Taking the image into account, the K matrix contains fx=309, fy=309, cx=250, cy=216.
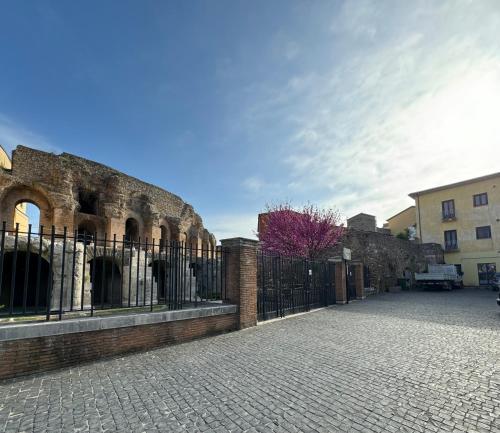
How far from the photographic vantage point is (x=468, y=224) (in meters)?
27.7

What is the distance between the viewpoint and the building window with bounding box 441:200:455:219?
1130 inches

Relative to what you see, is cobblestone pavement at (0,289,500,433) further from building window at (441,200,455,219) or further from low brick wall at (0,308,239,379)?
building window at (441,200,455,219)

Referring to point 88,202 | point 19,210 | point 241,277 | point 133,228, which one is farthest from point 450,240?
point 19,210

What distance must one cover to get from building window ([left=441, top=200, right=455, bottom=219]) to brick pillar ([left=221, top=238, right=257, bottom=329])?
27.6m

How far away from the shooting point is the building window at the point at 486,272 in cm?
2573

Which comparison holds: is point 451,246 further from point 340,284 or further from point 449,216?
point 340,284

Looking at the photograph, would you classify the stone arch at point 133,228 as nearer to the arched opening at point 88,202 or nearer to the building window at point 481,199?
the arched opening at point 88,202

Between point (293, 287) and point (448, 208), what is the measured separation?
82.5 feet

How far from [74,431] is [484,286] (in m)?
31.1

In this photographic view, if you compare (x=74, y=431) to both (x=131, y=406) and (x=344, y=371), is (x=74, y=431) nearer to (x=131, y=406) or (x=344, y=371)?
(x=131, y=406)

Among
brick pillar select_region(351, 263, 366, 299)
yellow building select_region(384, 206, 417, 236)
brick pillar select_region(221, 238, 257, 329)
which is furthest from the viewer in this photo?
yellow building select_region(384, 206, 417, 236)

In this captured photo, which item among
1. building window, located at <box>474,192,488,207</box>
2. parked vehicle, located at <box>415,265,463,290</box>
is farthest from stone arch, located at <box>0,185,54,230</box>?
building window, located at <box>474,192,488,207</box>

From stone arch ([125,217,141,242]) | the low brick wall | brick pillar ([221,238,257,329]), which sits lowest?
the low brick wall

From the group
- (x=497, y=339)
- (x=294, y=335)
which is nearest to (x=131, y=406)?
(x=294, y=335)
